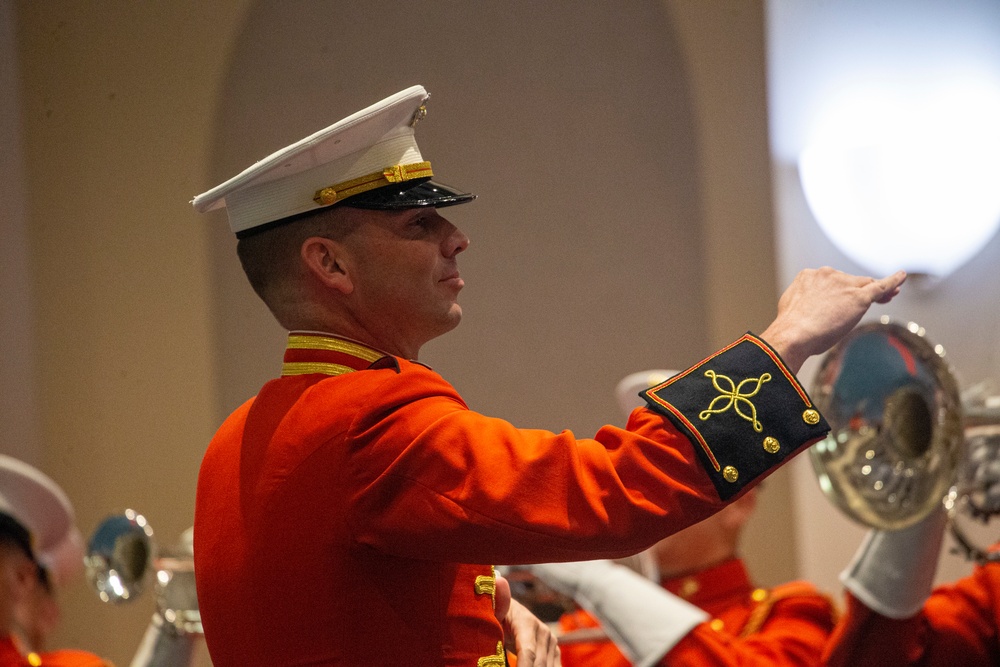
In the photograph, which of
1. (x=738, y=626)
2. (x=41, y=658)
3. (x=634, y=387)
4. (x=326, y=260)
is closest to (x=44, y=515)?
(x=41, y=658)

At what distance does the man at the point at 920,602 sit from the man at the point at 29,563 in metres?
1.71

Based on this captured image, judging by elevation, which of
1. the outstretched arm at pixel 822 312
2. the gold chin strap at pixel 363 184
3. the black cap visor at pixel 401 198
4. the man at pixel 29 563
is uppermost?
the gold chin strap at pixel 363 184

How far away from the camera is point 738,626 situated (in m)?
2.85

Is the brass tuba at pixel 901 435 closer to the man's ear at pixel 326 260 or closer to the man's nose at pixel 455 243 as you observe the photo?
the man's nose at pixel 455 243

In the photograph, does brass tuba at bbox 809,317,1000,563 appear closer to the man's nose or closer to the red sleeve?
the red sleeve

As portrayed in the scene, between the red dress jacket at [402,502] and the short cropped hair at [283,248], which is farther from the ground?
the short cropped hair at [283,248]

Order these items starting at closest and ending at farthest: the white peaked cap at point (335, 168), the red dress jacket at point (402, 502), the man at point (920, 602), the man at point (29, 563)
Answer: the red dress jacket at point (402, 502) < the white peaked cap at point (335, 168) < the man at point (920, 602) < the man at point (29, 563)

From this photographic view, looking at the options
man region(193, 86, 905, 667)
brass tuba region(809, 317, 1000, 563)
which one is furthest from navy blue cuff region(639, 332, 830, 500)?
brass tuba region(809, 317, 1000, 563)

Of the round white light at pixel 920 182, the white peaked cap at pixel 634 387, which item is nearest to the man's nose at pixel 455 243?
the white peaked cap at pixel 634 387

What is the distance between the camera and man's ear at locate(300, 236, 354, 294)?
1.45 meters

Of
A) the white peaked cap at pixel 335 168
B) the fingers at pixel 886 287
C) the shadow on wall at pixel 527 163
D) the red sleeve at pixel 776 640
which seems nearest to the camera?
the fingers at pixel 886 287

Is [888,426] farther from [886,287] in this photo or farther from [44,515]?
[44,515]

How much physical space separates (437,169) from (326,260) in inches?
72.3

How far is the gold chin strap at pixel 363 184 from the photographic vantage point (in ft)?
4.75
